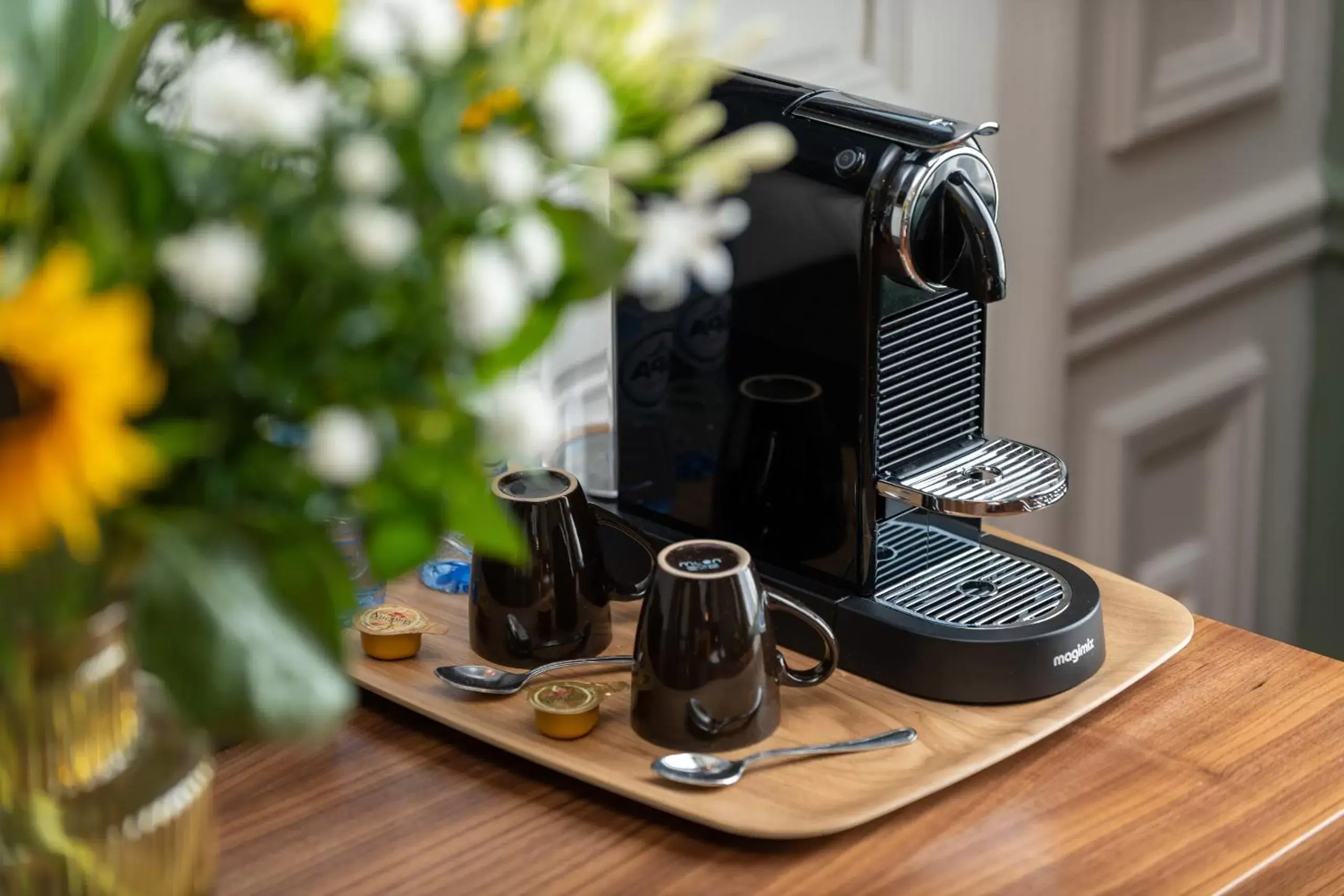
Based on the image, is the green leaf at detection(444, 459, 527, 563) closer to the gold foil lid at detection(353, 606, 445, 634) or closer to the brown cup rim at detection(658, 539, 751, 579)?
the brown cup rim at detection(658, 539, 751, 579)

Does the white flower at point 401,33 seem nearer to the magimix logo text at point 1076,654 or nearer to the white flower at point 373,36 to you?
the white flower at point 373,36

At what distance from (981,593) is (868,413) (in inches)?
5.2

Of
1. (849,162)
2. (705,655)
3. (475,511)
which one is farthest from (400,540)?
(849,162)

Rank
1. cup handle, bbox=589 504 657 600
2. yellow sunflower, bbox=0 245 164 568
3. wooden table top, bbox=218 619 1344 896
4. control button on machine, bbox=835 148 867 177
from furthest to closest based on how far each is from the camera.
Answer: cup handle, bbox=589 504 657 600
control button on machine, bbox=835 148 867 177
wooden table top, bbox=218 619 1344 896
yellow sunflower, bbox=0 245 164 568

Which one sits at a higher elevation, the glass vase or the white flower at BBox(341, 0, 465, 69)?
the white flower at BBox(341, 0, 465, 69)

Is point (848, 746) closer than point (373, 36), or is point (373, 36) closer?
point (373, 36)

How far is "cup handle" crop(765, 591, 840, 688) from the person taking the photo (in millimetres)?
963

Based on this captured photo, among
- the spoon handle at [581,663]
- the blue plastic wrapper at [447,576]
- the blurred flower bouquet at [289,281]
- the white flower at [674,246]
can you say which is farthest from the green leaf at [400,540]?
the blue plastic wrapper at [447,576]

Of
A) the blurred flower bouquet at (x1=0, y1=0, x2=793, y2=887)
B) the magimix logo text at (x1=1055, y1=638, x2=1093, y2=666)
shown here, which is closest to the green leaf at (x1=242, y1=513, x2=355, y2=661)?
the blurred flower bouquet at (x1=0, y1=0, x2=793, y2=887)

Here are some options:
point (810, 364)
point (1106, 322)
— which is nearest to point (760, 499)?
point (810, 364)

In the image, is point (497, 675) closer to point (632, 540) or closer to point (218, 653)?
point (632, 540)

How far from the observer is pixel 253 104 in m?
0.49

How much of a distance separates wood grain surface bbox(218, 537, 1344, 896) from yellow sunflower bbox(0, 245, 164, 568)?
1.36 feet

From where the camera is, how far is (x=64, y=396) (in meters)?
0.46
